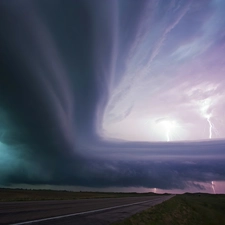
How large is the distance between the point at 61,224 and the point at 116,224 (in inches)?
199

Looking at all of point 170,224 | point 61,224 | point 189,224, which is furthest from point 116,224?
point 189,224

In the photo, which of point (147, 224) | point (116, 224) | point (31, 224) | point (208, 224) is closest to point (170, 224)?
point (147, 224)

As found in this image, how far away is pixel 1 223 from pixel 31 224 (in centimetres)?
183

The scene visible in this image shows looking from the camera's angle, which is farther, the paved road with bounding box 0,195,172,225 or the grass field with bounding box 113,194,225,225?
the grass field with bounding box 113,194,225,225

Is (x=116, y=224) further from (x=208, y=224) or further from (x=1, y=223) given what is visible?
(x=208, y=224)

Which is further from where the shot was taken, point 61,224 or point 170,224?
point 170,224

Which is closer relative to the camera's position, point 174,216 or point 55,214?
point 55,214

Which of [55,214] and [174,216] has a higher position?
[174,216]

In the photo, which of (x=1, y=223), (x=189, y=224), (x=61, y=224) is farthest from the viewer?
(x=189, y=224)

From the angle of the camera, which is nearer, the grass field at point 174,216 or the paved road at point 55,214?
the paved road at point 55,214

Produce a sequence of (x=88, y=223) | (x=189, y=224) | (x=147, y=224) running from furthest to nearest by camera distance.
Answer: (x=189, y=224)
(x=147, y=224)
(x=88, y=223)

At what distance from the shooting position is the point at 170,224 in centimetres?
3052

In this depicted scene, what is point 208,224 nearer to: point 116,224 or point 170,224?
point 170,224

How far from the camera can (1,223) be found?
15.7 meters
